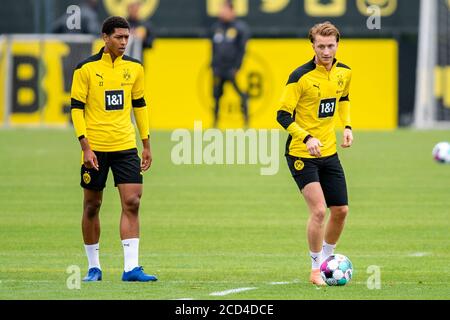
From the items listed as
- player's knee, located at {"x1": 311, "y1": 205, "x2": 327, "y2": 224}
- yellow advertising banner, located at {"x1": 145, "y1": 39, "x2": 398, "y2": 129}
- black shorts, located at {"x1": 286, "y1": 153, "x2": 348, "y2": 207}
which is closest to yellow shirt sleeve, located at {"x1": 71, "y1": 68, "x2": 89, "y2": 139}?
black shorts, located at {"x1": 286, "y1": 153, "x2": 348, "y2": 207}

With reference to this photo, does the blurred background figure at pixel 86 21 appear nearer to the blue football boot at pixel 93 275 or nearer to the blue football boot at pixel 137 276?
the blue football boot at pixel 93 275

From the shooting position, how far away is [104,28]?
12289 mm

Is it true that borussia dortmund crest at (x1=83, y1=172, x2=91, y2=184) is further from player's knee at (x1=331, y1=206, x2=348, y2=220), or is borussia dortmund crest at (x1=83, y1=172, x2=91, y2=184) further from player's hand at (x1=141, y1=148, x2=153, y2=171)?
player's knee at (x1=331, y1=206, x2=348, y2=220)

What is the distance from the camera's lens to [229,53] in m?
30.9

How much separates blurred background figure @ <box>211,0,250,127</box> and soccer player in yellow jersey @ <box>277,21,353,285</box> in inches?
719

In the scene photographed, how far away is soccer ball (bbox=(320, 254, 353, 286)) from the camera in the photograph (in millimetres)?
11969

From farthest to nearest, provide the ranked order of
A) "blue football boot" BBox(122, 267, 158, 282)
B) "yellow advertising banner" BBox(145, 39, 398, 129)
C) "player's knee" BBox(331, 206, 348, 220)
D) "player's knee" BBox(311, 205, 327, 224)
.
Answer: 1. "yellow advertising banner" BBox(145, 39, 398, 129)
2. "player's knee" BBox(331, 206, 348, 220)
3. "blue football boot" BBox(122, 267, 158, 282)
4. "player's knee" BBox(311, 205, 327, 224)

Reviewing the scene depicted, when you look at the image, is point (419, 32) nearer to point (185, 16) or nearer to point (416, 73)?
point (416, 73)

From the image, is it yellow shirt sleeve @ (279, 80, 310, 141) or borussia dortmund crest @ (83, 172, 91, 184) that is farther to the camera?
borussia dortmund crest @ (83, 172, 91, 184)

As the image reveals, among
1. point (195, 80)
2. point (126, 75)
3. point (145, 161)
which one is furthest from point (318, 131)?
point (195, 80)

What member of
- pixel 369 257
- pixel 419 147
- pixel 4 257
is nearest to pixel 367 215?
pixel 369 257

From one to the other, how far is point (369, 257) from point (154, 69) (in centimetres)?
1820

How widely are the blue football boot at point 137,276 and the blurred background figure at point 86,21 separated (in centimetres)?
2002

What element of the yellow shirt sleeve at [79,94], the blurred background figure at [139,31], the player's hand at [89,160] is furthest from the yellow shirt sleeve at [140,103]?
the blurred background figure at [139,31]
